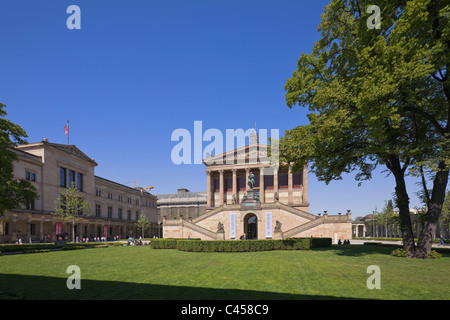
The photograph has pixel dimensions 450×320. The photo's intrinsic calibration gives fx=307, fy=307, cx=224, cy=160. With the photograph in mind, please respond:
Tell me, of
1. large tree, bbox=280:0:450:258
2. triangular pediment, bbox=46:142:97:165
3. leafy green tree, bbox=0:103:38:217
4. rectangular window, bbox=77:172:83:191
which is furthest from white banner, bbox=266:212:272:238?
triangular pediment, bbox=46:142:97:165

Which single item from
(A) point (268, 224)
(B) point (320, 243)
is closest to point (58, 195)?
(A) point (268, 224)

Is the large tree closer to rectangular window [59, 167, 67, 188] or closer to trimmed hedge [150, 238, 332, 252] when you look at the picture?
trimmed hedge [150, 238, 332, 252]

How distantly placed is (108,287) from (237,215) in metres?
45.8

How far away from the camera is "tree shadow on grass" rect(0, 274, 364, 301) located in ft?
34.3

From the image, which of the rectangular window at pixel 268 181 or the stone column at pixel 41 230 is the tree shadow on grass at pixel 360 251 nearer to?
the rectangular window at pixel 268 181

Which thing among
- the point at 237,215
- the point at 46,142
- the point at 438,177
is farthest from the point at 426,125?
the point at 46,142

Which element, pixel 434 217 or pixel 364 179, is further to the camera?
pixel 364 179

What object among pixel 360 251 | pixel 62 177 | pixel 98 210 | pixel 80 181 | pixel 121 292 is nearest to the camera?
pixel 121 292

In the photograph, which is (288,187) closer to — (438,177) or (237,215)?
(237,215)

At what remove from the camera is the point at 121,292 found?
11.4m

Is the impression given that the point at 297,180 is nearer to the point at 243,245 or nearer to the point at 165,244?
A: the point at 165,244

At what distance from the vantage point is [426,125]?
24.2 m

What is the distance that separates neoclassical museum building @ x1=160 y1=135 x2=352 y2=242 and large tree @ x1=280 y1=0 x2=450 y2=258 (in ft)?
18.9

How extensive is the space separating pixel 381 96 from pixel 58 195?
6579 centimetres
